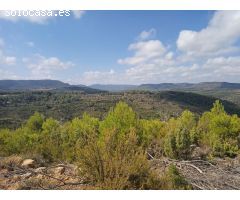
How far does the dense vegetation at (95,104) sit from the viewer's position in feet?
291

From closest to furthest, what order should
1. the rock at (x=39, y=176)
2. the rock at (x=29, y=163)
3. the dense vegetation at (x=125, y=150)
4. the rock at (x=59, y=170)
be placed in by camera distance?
1. the dense vegetation at (x=125, y=150)
2. the rock at (x=39, y=176)
3. the rock at (x=59, y=170)
4. the rock at (x=29, y=163)

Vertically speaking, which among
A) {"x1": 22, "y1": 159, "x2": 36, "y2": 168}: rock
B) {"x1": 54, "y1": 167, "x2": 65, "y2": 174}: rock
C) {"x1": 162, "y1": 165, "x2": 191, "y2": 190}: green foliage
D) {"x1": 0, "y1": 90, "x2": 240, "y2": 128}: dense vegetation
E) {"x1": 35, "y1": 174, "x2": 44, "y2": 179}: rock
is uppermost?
{"x1": 162, "y1": 165, "x2": 191, "y2": 190}: green foliage

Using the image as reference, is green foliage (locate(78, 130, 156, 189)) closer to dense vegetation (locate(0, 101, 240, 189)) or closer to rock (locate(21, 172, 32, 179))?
dense vegetation (locate(0, 101, 240, 189))

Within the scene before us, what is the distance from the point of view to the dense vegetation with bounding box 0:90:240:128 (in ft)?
291

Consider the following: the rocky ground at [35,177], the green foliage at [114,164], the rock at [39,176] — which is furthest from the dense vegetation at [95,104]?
the green foliage at [114,164]

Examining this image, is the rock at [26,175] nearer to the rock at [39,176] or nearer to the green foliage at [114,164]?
the rock at [39,176]

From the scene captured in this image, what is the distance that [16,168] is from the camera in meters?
6.13

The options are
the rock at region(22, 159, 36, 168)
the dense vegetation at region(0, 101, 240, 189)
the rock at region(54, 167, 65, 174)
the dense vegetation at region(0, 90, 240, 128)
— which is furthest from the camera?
the dense vegetation at region(0, 90, 240, 128)

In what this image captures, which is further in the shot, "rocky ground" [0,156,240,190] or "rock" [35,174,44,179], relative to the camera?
"rock" [35,174,44,179]

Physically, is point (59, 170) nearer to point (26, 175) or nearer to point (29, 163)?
point (26, 175)

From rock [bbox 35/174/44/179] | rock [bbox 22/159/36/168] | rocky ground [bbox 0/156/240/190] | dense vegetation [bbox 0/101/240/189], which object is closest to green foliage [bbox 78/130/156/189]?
dense vegetation [bbox 0/101/240/189]

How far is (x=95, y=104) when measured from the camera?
339 feet

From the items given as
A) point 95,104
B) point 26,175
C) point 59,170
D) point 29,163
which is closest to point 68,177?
point 59,170
